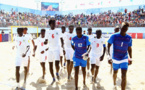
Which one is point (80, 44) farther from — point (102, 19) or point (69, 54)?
point (102, 19)

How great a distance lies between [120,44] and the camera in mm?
3447

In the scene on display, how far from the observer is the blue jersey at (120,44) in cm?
343

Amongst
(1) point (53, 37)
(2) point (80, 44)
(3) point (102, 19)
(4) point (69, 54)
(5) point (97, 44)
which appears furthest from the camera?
(3) point (102, 19)

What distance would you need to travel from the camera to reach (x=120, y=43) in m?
3.44

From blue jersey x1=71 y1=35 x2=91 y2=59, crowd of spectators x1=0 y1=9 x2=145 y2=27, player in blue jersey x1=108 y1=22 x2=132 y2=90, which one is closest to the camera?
player in blue jersey x1=108 y1=22 x2=132 y2=90

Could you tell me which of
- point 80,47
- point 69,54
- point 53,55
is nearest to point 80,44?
point 80,47

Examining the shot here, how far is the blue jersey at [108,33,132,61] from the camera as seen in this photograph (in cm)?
343

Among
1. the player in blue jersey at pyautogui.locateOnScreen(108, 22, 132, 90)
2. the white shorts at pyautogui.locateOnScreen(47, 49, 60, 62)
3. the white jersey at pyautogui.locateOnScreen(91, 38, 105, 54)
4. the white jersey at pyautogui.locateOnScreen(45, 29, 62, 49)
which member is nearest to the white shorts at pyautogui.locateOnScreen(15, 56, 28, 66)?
the white shorts at pyautogui.locateOnScreen(47, 49, 60, 62)

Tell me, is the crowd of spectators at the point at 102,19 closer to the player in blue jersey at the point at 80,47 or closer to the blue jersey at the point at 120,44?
the player in blue jersey at the point at 80,47

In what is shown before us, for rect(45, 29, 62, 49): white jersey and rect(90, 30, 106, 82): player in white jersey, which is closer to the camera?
rect(45, 29, 62, 49): white jersey

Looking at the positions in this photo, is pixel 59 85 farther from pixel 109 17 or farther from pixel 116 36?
pixel 109 17

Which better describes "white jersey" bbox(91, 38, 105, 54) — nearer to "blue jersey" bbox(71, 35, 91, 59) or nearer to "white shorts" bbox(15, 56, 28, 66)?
"blue jersey" bbox(71, 35, 91, 59)

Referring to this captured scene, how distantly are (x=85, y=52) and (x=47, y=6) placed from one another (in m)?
47.1

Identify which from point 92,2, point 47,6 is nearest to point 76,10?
point 92,2
